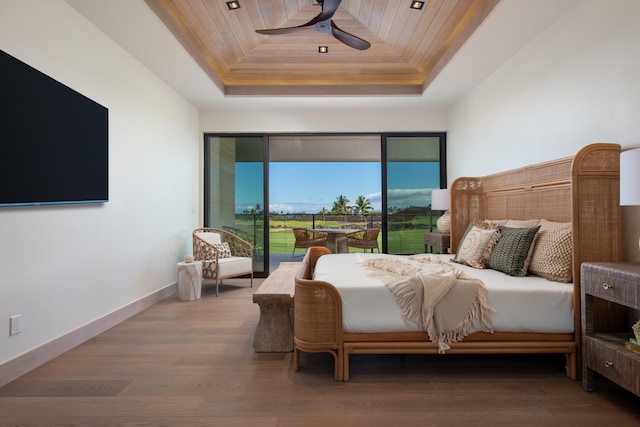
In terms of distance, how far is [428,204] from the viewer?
224 inches

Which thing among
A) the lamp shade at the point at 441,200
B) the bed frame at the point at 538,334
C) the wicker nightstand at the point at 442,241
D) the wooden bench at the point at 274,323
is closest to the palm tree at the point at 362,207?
the lamp shade at the point at 441,200

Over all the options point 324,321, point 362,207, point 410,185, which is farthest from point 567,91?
point 362,207

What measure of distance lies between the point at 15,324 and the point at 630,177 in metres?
3.69

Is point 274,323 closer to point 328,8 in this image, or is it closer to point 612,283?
point 612,283

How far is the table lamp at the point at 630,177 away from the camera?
1.82 meters

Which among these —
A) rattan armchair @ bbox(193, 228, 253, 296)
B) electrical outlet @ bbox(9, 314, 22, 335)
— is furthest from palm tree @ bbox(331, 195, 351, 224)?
electrical outlet @ bbox(9, 314, 22, 335)

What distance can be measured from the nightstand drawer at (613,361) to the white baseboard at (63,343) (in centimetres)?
352

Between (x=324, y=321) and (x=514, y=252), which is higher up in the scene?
(x=514, y=252)

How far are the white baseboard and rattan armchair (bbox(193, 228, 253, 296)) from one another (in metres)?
0.82

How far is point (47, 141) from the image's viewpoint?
8.20 ft

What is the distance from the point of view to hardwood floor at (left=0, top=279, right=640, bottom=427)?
1850mm

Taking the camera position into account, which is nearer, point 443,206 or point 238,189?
point 443,206

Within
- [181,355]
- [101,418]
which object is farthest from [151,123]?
[101,418]

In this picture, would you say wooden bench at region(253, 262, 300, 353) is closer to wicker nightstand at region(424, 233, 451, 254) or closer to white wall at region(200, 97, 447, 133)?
wicker nightstand at region(424, 233, 451, 254)
